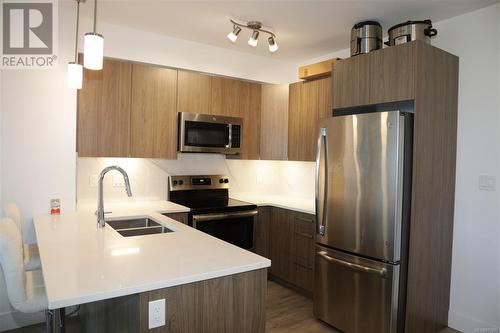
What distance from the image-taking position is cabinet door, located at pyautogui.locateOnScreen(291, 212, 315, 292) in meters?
3.24

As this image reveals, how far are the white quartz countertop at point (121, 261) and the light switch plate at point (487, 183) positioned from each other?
1.98m

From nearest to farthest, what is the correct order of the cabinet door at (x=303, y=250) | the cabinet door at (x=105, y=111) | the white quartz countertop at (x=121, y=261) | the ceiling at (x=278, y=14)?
the white quartz countertop at (x=121, y=261)
the ceiling at (x=278, y=14)
the cabinet door at (x=105, y=111)
the cabinet door at (x=303, y=250)

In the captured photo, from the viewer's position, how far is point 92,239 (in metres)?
1.86

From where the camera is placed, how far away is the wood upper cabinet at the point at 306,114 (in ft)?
11.4

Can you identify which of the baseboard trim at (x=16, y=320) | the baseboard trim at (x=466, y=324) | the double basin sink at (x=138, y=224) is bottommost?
the baseboard trim at (x=16, y=320)

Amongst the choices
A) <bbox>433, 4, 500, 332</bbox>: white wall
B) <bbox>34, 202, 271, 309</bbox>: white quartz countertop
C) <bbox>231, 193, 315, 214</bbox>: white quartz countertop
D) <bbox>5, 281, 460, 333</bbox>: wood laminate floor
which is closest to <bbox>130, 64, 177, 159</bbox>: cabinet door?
<bbox>231, 193, 315, 214</bbox>: white quartz countertop

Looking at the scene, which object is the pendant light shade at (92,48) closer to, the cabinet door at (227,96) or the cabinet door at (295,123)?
the cabinet door at (227,96)

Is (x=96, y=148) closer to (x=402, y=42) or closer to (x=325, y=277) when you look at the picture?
(x=325, y=277)

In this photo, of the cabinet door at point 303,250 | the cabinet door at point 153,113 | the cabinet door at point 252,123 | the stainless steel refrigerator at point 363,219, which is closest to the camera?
the stainless steel refrigerator at point 363,219

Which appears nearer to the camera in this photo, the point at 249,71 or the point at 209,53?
the point at 209,53

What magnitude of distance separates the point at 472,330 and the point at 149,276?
8.51ft

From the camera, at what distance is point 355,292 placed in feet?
8.32

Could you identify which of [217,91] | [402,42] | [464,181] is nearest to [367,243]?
[464,181]

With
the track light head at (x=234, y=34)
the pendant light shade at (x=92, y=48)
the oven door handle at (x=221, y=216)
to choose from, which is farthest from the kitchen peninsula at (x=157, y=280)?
the track light head at (x=234, y=34)
